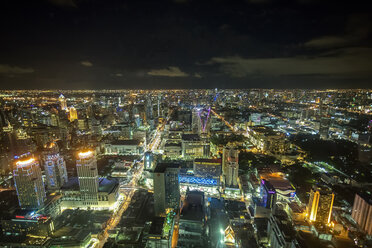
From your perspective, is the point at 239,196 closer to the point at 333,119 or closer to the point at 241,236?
the point at 241,236

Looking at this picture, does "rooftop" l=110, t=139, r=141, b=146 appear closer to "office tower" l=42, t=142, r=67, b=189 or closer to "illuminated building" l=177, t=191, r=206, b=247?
"office tower" l=42, t=142, r=67, b=189

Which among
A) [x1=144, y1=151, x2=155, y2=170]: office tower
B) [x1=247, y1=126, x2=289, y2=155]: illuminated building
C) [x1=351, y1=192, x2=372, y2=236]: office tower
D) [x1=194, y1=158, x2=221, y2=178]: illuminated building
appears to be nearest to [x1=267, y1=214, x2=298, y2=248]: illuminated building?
[x1=351, y1=192, x2=372, y2=236]: office tower

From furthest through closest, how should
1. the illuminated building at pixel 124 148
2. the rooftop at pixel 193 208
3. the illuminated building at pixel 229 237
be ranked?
the illuminated building at pixel 124 148, the rooftop at pixel 193 208, the illuminated building at pixel 229 237

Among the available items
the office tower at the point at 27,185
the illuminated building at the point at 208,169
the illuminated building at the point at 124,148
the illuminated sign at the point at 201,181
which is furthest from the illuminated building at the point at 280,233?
the illuminated building at the point at 124,148

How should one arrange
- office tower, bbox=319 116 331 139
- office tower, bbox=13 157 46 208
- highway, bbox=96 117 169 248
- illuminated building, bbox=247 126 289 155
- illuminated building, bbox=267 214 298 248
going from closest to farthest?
illuminated building, bbox=267 214 298 248 < highway, bbox=96 117 169 248 < office tower, bbox=13 157 46 208 < illuminated building, bbox=247 126 289 155 < office tower, bbox=319 116 331 139

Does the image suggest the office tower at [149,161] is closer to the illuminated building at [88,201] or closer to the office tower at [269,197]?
the illuminated building at [88,201]

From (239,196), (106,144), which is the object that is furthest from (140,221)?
(106,144)
